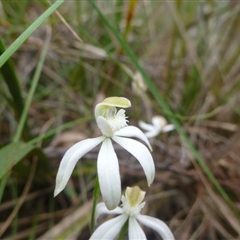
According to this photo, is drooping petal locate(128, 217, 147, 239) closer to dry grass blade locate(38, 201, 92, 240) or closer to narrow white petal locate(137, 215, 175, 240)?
narrow white petal locate(137, 215, 175, 240)

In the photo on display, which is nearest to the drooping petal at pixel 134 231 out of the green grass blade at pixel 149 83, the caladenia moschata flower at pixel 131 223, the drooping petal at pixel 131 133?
the caladenia moschata flower at pixel 131 223

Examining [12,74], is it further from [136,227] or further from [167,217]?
[167,217]

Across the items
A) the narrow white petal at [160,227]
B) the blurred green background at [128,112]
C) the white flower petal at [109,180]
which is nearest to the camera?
the white flower petal at [109,180]

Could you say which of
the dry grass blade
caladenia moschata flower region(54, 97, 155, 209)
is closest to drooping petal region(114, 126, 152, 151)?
caladenia moschata flower region(54, 97, 155, 209)

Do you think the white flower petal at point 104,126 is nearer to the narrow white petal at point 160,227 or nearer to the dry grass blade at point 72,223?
the narrow white petal at point 160,227

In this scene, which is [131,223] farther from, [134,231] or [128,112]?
[128,112]

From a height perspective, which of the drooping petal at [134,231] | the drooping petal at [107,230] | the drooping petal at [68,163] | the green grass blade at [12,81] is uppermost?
the green grass blade at [12,81]

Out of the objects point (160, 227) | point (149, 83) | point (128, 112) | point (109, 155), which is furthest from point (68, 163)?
point (128, 112)
